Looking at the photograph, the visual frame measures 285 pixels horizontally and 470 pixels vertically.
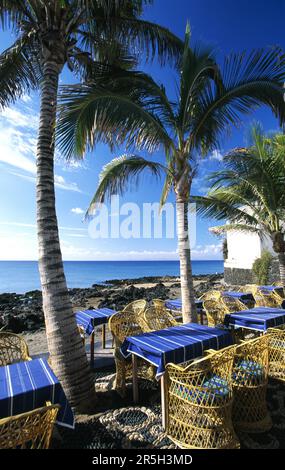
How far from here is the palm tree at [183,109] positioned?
164 inches

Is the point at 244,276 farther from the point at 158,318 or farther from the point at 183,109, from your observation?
the point at 183,109

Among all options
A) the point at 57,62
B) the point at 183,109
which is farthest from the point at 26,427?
the point at 183,109

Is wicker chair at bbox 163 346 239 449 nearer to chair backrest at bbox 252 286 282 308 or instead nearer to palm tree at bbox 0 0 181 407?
palm tree at bbox 0 0 181 407

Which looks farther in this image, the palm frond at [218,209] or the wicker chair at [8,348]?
the palm frond at [218,209]

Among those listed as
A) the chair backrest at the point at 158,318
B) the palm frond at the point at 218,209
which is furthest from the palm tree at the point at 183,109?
the palm frond at the point at 218,209

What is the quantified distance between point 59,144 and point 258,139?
670 centimetres

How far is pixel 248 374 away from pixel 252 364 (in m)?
0.21

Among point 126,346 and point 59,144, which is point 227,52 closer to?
point 59,144

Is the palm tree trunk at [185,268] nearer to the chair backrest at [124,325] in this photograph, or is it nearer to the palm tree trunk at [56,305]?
the chair backrest at [124,325]

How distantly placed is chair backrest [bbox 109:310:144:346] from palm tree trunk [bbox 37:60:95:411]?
842 millimetres

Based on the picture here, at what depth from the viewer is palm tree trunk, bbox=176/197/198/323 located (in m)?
5.15

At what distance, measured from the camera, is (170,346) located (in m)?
3.18

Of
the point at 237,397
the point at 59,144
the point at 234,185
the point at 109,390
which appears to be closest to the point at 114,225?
the point at 234,185

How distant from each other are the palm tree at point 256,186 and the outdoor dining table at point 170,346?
546cm
